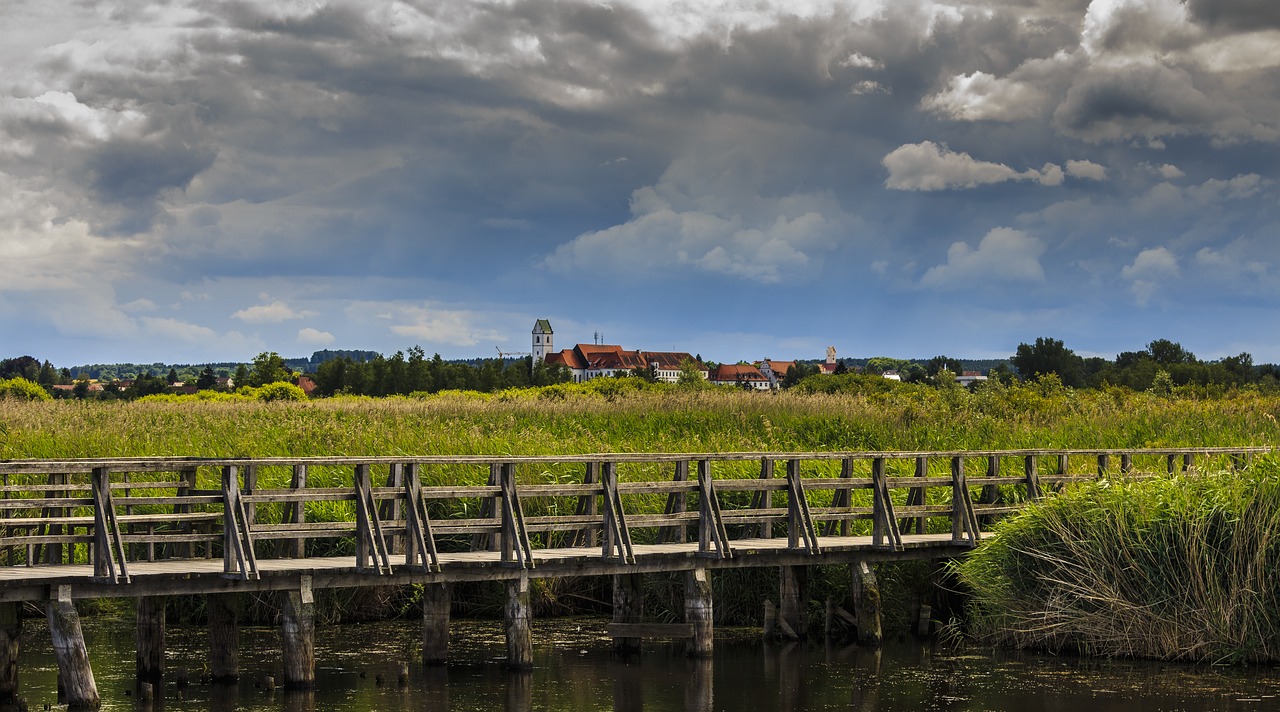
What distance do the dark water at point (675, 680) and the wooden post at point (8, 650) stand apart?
0.31 meters

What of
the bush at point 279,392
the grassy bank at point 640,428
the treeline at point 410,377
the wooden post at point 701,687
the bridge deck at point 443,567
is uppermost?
the treeline at point 410,377

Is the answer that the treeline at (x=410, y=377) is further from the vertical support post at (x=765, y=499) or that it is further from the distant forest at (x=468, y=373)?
the vertical support post at (x=765, y=499)

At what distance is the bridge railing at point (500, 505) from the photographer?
1733cm

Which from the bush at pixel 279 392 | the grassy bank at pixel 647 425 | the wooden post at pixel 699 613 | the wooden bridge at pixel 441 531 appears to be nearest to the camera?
the wooden bridge at pixel 441 531

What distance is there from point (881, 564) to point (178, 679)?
10.8m

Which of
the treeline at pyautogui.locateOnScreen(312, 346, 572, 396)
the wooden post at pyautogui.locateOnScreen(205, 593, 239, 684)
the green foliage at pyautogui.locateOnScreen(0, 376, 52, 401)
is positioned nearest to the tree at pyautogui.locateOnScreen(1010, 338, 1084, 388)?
the treeline at pyautogui.locateOnScreen(312, 346, 572, 396)

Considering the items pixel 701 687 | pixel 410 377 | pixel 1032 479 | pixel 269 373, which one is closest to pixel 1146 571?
pixel 1032 479

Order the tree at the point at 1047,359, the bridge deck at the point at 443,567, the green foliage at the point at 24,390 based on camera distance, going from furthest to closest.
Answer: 1. the tree at the point at 1047,359
2. the green foliage at the point at 24,390
3. the bridge deck at the point at 443,567

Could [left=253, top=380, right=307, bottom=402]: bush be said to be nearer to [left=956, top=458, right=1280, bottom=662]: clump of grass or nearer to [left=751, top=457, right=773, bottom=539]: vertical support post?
[left=751, top=457, right=773, bottom=539]: vertical support post

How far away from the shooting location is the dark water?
16594 mm

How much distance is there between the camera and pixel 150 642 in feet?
59.6

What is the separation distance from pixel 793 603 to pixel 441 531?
19.4ft

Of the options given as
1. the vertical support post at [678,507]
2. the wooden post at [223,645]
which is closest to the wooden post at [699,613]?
the vertical support post at [678,507]

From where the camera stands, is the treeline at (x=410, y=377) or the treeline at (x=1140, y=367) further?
the treeline at (x=410, y=377)
